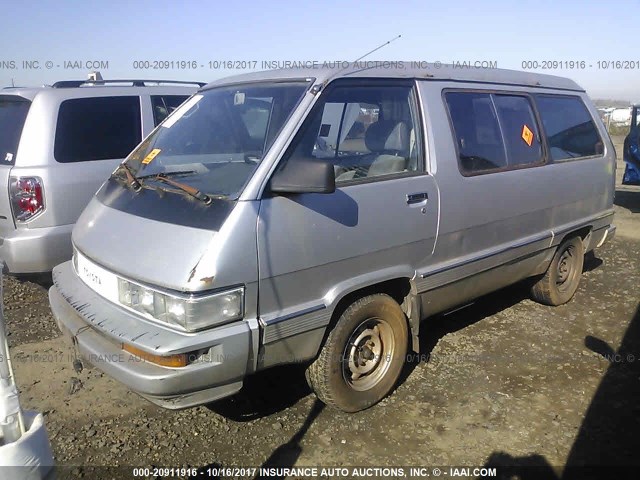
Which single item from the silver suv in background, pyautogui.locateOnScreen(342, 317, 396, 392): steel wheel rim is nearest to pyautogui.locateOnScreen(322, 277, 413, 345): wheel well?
pyautogui.locateOnScreen(342, 317, 396, 392): steel wheel rim

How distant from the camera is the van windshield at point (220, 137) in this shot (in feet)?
9.69

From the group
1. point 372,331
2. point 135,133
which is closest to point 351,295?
point 372,331

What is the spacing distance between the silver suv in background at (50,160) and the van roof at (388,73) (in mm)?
1675

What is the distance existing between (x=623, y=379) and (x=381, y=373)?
180 cm

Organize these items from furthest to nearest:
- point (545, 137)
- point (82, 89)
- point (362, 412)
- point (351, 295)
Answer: point (82, 89), point (545, 137), point (362, 412), point (351, 295)

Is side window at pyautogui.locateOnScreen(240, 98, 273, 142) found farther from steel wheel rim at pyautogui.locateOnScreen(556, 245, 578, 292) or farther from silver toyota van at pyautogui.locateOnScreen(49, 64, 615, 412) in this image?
steel wheel rim at pyautogui.locateOnScreen(556, 245, 578, 292)

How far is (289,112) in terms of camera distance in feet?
9.77

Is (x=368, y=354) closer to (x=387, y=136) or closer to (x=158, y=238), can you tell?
(x=387, y=136)

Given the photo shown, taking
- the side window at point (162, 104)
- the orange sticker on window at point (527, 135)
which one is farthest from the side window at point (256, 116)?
the side window at point (162, 104)

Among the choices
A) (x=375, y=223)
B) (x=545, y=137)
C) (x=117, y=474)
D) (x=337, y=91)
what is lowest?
(x=117, y=474)

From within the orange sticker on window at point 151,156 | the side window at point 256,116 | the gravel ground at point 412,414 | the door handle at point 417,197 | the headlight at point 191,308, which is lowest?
the gravel ground at point 412,414

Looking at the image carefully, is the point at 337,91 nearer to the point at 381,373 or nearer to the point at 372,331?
the point at 372,331

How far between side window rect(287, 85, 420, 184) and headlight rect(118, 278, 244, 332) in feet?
3.21

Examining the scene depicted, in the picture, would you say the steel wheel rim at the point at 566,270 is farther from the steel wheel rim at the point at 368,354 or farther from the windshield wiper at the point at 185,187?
the windshield wiper at the point at 185,187
